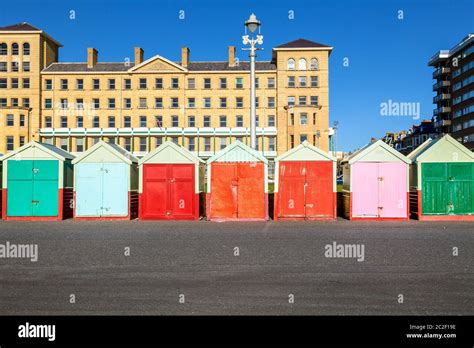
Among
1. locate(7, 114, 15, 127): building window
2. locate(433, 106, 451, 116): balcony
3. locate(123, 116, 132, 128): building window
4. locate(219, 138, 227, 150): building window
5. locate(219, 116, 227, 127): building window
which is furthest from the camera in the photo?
locate(433, 106, 451, 116): balcony

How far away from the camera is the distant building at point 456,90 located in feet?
279

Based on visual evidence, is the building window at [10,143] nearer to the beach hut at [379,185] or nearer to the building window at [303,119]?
the building window at [303,119]

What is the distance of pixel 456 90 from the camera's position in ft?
303

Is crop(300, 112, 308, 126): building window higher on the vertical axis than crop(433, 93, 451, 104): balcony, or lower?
lower

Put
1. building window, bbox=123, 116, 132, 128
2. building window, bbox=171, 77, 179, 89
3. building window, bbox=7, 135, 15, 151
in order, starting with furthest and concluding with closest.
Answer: building window, bbox=123, 116, 132, 128, building window, bbox=171, 77, 179, 89, building window, bbox=7, 135, 15, 151

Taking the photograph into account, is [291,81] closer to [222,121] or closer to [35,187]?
[222,121]

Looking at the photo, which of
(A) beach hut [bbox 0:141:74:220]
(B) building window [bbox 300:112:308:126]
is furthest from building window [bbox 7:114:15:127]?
(A) beach hut [bbox 0:141:74:220]

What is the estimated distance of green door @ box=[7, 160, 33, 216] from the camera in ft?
75.2

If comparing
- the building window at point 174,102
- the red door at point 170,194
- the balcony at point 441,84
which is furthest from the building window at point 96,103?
the balcony at point 441,84

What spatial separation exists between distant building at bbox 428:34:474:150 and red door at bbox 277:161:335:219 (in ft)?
218

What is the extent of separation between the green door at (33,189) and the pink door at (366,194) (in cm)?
1313

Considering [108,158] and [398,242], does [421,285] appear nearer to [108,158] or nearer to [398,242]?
[398,242]

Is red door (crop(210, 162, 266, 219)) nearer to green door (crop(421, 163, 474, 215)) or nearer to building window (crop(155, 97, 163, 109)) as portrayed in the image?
green door (crop(421, 163, 474, 215))

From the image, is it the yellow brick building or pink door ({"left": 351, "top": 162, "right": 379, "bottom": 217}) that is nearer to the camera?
pink door ({"left": 351, "top": 162, "right": 379, "bottom": 217})
